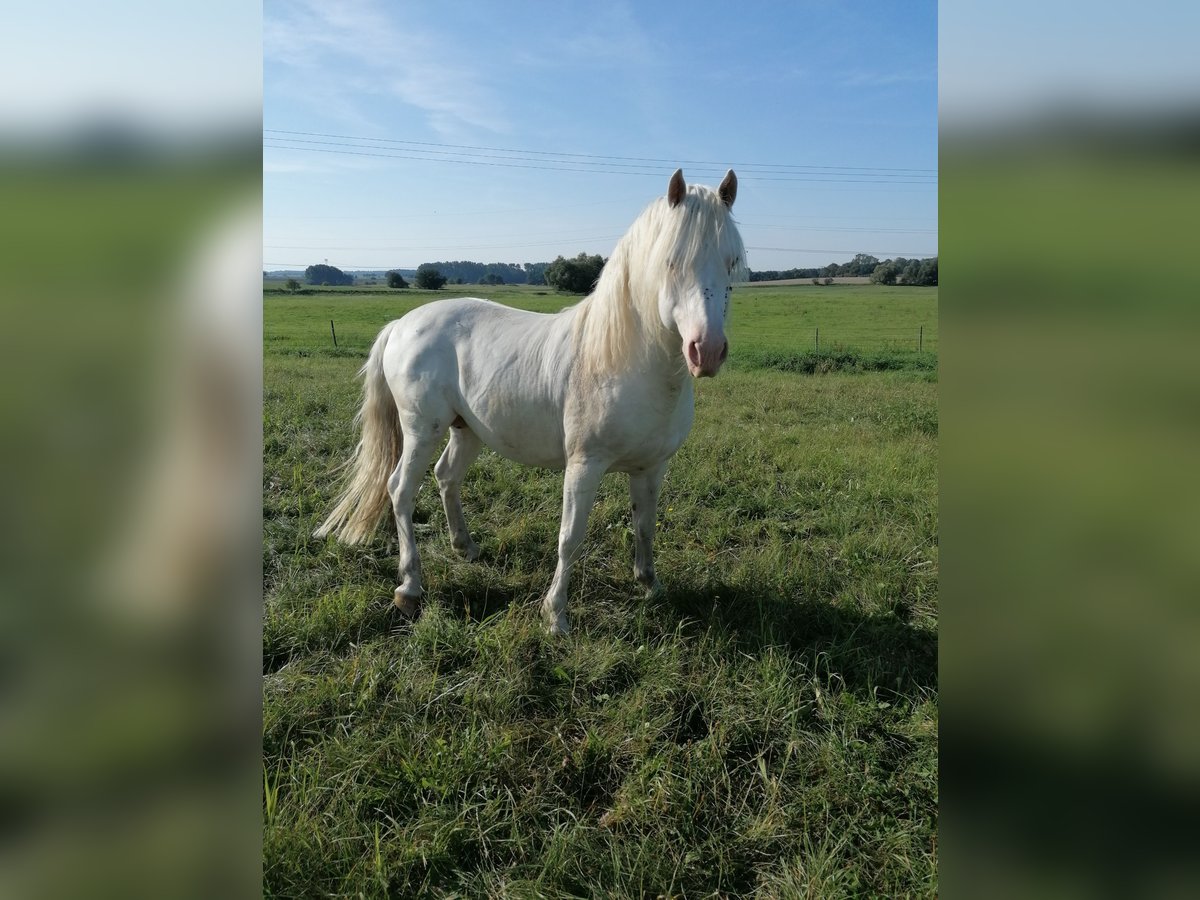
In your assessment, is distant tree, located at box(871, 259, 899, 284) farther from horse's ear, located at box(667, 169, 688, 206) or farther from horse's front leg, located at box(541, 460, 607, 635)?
horse's front leg, located at box(541, 460, 607, 635)

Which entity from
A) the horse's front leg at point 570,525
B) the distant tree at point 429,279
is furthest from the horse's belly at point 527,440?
the distant tree at point 429,279

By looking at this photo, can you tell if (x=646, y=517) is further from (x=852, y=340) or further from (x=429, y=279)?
(x=429, y=279)

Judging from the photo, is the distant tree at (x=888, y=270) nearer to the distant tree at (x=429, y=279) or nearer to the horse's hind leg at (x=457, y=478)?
the horse's hind leg at (x=457, y=478)

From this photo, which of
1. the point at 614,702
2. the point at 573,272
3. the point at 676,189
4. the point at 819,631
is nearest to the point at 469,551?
the point at 614,702

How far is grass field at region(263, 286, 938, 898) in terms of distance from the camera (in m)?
2.05

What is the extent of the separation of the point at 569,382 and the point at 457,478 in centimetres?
135

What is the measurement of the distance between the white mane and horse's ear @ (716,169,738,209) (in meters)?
0.11

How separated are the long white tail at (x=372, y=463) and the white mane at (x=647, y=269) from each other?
1.51 meters

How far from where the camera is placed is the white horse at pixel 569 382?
8.74 ft

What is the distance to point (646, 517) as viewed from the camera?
3.74 meters

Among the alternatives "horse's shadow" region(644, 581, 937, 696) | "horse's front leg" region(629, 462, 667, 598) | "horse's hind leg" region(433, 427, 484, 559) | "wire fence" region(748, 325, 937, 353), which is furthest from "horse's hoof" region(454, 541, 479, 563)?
"wire fence" region(748, 325, 937, 353)
